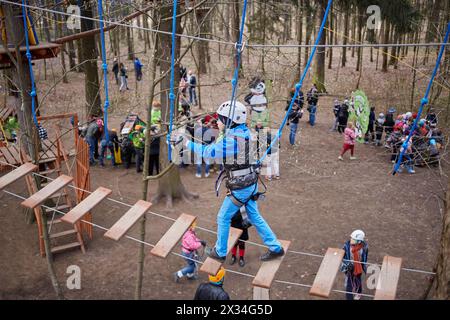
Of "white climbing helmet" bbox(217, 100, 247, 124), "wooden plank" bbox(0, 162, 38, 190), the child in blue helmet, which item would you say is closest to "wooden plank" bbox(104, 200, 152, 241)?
the child in blue helmet

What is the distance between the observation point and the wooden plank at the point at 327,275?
11.3ft

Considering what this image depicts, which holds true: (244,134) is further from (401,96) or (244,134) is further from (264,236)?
(401,96)

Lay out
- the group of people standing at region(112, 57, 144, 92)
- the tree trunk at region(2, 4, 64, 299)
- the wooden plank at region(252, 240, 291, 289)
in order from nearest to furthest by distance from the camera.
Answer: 1. the wooden plank at region(252, 240, 291, 289)
2. the tree trunk at region(2, 4, 64, 299)
3. the group of people standing at region(112, 57, 144, 92)

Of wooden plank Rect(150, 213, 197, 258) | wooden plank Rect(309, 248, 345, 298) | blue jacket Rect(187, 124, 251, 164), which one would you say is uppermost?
blue jacket Rect(187, 124, 251, 164)

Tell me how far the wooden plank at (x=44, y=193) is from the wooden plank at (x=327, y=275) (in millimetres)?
2713

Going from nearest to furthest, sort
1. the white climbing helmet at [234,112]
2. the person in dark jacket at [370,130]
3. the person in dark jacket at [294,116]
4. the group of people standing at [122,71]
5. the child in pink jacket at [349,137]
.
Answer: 1. the white climbing helmet at [234,112]
2. the person in dark jacket at [294,116]
3. the child in pink jacket at [349,137]
4. the person in dark jacket at [370,130]
5. the group of people standing at [122,71]

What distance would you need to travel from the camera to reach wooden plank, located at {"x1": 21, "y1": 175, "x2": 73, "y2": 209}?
165 inches

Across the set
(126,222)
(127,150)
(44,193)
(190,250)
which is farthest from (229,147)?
(127,150)

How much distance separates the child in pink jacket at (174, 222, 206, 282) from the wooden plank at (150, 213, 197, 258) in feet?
5.54

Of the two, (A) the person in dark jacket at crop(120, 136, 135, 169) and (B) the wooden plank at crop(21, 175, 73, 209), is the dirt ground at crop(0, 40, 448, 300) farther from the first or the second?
(B) the wooden plank at crop(21, 175, 73, 209)

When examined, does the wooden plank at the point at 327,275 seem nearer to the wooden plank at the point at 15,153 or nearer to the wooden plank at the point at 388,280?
the wooden plank at the point at 388,280

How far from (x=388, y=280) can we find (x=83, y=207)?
286 centimetres

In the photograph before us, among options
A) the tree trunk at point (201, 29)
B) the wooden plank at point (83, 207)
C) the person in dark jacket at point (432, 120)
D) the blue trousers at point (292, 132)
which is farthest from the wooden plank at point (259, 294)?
the blue trousers at point (292, 132)

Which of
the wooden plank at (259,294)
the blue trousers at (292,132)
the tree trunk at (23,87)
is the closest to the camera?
the wooden plank at (259,294)
